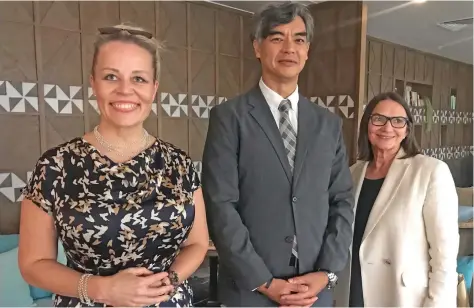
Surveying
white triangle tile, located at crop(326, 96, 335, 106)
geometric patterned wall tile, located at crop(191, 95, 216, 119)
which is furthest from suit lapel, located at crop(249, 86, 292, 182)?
white triangle tile, located at crop(326, 96, 335, 106)

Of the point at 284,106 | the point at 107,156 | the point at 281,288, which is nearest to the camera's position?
the point at 107,156

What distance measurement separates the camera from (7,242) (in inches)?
109

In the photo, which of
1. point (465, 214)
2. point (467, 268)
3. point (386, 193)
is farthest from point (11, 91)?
point (465, 214)

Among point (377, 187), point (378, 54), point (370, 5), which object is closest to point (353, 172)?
point (377, 187)

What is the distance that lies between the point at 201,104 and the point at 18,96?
1719 mm

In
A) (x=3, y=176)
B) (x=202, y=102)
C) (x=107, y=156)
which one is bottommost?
(x=3, y=176)

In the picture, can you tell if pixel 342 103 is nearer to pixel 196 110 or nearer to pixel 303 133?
pixel 196 110

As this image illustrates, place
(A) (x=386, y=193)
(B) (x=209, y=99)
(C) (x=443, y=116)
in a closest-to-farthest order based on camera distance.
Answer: (A) (x=386, y=193), (B) (x=209, y=99), (C) (x=443, y=116)

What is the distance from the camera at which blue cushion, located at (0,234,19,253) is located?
273cm

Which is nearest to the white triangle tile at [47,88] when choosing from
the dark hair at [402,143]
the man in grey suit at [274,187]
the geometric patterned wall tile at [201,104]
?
the geometric patterned wall tile at [201,104]

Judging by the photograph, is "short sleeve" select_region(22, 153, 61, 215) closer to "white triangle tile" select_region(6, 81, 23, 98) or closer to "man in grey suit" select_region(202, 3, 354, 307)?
"man in grey suit" select_region(202, 3, 354, 307)

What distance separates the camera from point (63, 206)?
44.8 inches

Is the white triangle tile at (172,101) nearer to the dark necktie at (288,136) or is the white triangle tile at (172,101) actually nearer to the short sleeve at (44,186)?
the dark necktie at (288,136)

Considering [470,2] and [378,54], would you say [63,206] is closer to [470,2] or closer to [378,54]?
[470,2]
